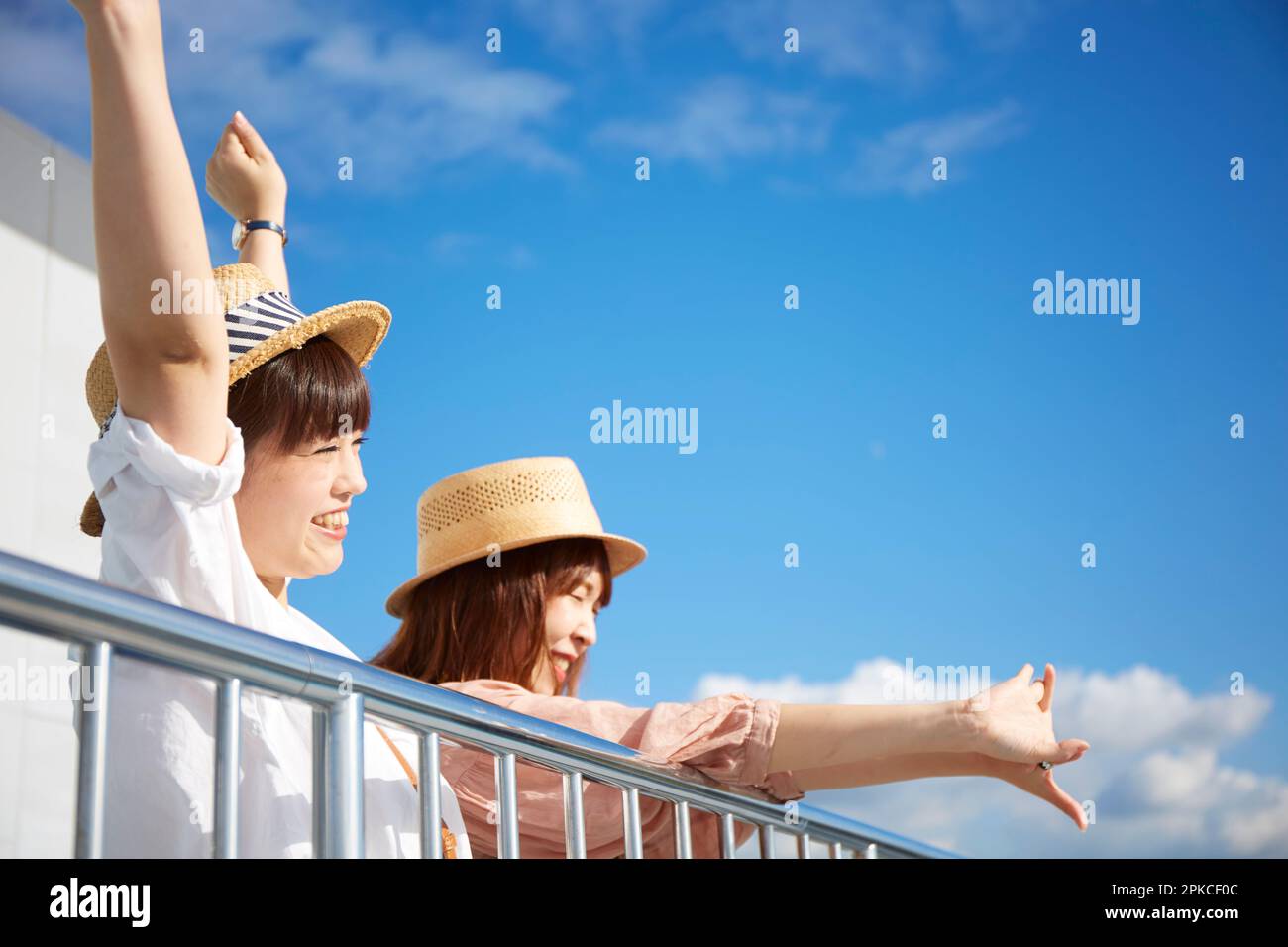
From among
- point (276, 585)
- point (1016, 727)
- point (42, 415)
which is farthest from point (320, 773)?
point (42, 415)

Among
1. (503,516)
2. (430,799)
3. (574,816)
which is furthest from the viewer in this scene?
(503,516)

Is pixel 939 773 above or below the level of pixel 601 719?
below

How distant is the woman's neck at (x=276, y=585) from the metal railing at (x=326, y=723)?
0.41 m

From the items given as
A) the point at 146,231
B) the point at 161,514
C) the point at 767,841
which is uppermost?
the point at 146,231

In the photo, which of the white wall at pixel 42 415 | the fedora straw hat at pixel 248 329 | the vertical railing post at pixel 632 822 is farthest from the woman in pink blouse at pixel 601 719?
the white wall at pixel 42 415

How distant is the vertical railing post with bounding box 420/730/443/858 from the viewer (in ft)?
4.55

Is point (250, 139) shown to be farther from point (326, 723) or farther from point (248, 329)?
point (326, 723)

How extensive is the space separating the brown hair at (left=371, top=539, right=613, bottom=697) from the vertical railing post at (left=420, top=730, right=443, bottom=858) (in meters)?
1.07

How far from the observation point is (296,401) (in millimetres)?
1722

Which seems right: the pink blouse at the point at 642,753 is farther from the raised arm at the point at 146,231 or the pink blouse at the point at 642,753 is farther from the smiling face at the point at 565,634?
the raised arm at the point at 146,231

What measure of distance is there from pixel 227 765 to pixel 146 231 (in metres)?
0.52
